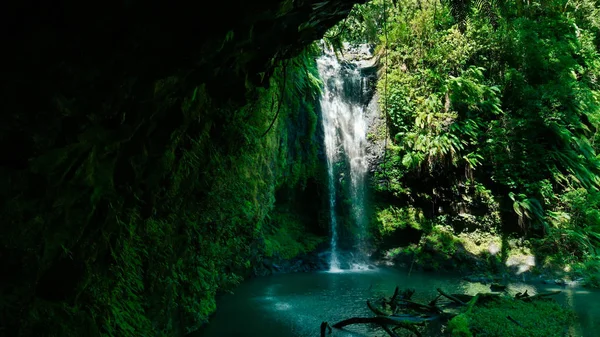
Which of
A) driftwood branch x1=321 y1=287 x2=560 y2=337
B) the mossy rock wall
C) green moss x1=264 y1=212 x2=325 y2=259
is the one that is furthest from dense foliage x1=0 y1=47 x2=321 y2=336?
green moss x1=264 y1=212 x2=325 y2=259

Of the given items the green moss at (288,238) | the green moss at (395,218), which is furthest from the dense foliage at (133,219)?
the green moss at (395,218)

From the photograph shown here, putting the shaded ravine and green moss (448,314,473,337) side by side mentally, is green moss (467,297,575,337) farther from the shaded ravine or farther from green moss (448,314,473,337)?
the shaded ravine

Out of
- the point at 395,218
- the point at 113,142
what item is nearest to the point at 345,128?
the point at 395,218

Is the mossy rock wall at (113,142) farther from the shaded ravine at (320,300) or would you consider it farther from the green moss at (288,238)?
the green moss at (288,238)

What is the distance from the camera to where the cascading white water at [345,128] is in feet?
47.4

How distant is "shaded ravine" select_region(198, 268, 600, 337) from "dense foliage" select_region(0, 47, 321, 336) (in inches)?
60.7

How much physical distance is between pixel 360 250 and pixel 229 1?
1258 cm

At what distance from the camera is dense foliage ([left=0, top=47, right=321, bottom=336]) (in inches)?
85.0

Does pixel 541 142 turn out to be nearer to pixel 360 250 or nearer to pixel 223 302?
pixel 360 250

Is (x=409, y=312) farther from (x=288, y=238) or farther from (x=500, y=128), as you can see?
(x=500, y=128)

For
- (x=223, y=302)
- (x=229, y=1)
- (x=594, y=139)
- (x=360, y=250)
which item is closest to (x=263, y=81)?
(x=229, y=1)

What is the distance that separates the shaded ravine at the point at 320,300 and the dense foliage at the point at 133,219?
1543mm

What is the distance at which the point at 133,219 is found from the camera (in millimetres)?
3297

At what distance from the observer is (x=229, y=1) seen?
7.67 ft
